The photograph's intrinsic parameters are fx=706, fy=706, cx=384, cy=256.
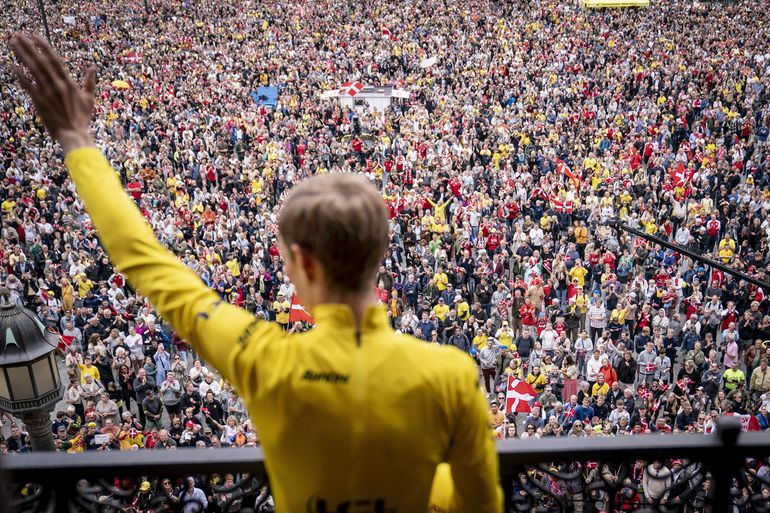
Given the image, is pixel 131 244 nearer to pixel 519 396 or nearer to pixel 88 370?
pixel 519 396

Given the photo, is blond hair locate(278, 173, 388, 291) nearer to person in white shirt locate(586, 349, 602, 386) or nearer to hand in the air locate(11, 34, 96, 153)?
hand in the air locate(11, 34, 96, 153)

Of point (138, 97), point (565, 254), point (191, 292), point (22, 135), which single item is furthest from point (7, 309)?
point (138, 97)

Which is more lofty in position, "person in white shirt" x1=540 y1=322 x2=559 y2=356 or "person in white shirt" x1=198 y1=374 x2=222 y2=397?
"person in white shirt" x1=198 y1=374 x2=222 y2=397

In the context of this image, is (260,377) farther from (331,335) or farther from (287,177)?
(287,177)

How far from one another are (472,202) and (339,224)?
63.7 ft

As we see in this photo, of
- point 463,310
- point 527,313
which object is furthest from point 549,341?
point 463,310

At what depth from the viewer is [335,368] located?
5.06 feet

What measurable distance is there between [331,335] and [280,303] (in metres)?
14.8

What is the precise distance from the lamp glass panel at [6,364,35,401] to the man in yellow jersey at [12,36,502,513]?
555 centimetres

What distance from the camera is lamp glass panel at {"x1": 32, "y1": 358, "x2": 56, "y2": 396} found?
6.54m

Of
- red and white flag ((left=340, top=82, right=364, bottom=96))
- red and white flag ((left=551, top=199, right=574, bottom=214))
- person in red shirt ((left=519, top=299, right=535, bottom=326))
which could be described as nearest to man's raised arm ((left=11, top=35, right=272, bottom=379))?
person in red shirt ((left=519, top=299, right=535, bottom=326))

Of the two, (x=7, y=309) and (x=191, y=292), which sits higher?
(x=191, y=292)

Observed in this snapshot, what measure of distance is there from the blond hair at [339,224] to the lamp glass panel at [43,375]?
590 cm

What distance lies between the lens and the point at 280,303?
53.2 feet
